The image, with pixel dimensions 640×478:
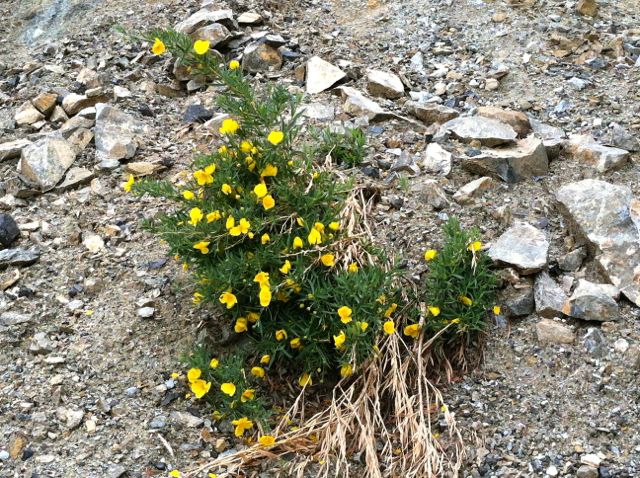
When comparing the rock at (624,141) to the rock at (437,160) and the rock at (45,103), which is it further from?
the rock at (45,103)

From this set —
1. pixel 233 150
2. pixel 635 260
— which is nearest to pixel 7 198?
pixel 233 150

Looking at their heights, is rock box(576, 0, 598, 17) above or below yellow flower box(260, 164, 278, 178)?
below

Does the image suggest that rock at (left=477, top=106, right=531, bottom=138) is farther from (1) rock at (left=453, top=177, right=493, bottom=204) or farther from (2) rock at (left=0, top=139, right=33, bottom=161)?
(2) rock at (left=0, top=139, right=33, bottom=161)

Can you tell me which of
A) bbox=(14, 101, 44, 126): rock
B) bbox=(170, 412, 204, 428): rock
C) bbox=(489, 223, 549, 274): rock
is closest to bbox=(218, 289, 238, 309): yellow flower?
bbox=(170, 412, 204, 428): rock

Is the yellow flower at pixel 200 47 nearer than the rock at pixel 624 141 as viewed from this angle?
Yes

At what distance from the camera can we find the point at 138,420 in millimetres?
3164

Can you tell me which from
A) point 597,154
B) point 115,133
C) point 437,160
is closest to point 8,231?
point 115,133

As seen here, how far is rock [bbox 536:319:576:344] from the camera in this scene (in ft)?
10.8

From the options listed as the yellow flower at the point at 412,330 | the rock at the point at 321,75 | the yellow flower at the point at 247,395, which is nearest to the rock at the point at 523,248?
the yellow flower at the point at 412,330

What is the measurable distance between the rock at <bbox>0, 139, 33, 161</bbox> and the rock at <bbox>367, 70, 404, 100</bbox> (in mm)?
1852

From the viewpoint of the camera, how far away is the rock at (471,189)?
12.5 feet

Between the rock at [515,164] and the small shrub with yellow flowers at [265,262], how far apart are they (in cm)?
86

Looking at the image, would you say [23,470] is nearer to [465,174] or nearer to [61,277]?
Result: [61,277]

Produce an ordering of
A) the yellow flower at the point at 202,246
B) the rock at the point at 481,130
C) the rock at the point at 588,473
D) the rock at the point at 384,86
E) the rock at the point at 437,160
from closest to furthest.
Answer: the rock at the point at 588,473
the yellow flower at the point at 202,246
the rock at the point at 437,160
the rock at the point at 481,130
the rock at the point at 384,86
